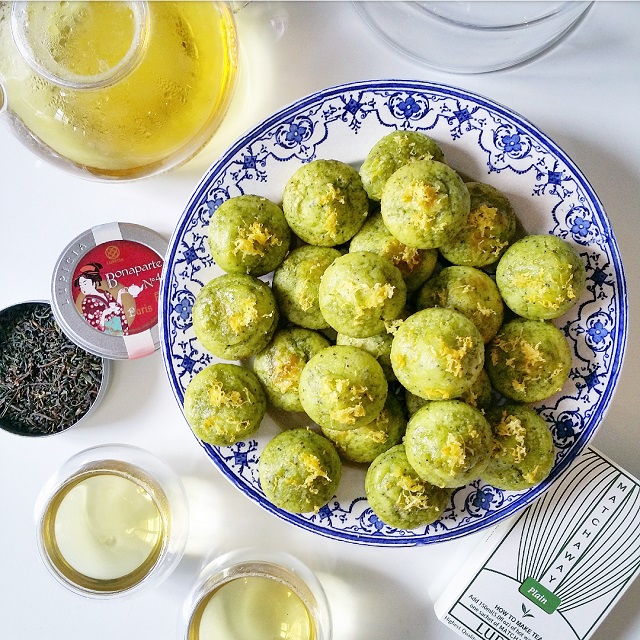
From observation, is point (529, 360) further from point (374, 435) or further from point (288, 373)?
point (288, 373)

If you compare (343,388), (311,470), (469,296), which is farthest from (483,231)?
(311,470)

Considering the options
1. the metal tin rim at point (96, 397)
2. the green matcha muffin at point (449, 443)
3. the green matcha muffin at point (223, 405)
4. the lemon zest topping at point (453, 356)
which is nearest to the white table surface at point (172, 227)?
the metal tin rim at point (96, 397)

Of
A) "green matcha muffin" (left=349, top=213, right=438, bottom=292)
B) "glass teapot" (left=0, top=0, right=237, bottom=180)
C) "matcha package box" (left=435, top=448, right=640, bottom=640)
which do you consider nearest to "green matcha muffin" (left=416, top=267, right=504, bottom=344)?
"green matcha muffin" (left=349, top=213, right=438, bottom=292)

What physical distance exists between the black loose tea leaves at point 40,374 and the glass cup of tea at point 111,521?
11 cm

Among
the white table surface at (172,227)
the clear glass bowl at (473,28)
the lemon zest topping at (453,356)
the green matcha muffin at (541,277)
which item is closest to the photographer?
the lemon zest topping at (453,356)

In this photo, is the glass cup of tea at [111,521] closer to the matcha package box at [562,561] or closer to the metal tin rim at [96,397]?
the metal tin rim at [96,397]

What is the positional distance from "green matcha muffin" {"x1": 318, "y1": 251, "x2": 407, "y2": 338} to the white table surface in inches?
18.9

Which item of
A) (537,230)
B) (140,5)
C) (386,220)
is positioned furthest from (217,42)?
(537,230)

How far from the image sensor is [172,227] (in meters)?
1.43

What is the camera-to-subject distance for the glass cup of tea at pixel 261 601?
1.40 meters

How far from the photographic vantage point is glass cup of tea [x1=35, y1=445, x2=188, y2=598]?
4.61 ft

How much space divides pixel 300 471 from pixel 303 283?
1.04 feet

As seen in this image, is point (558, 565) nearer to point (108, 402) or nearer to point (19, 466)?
point (108, 402)

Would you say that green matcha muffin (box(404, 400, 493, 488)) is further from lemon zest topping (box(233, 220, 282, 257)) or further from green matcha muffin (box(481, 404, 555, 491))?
lemon zest topping (box(233, 220, 282, 257))
